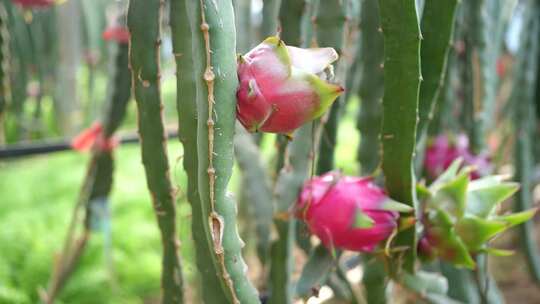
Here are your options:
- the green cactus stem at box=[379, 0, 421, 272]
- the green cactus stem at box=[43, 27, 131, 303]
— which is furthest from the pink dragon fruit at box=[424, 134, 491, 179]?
the green cactus stem at box=[43, 27, 131, 303]

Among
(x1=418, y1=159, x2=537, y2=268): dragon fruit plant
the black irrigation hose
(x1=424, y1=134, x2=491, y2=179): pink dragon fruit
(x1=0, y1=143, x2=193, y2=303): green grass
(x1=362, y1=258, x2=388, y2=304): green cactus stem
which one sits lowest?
(x1=0, y1=143, x2=193, y2=303): green grass

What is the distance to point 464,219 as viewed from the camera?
26.5 inches

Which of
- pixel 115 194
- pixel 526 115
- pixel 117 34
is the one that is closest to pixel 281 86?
pixel 117 34

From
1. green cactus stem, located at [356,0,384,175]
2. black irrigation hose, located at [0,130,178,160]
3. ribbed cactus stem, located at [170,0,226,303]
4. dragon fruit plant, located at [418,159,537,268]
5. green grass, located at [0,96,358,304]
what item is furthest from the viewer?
green grass, located at [0,96,358,304]

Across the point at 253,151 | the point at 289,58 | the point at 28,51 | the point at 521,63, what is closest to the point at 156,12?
the point at 289,58

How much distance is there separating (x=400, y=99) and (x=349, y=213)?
127 mm

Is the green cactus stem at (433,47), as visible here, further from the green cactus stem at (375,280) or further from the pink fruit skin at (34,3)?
the pink fruit skin at (34,3)

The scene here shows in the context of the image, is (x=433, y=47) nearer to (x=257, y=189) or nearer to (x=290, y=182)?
(x=290, y=182)

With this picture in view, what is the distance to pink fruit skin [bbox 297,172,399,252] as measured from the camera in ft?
2.06

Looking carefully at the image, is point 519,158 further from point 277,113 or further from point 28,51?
point 28,51

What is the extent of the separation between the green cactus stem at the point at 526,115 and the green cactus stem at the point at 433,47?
0.67 meters

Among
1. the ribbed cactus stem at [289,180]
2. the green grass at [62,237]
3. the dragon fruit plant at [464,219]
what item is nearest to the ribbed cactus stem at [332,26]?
the ribbed cactus stem at [289,180]

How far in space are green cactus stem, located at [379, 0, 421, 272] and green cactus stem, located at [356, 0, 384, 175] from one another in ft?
0.79

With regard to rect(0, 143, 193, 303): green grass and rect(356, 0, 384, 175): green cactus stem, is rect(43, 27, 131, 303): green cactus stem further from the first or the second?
rect(356, 0, 384, 175): green cactus stem
